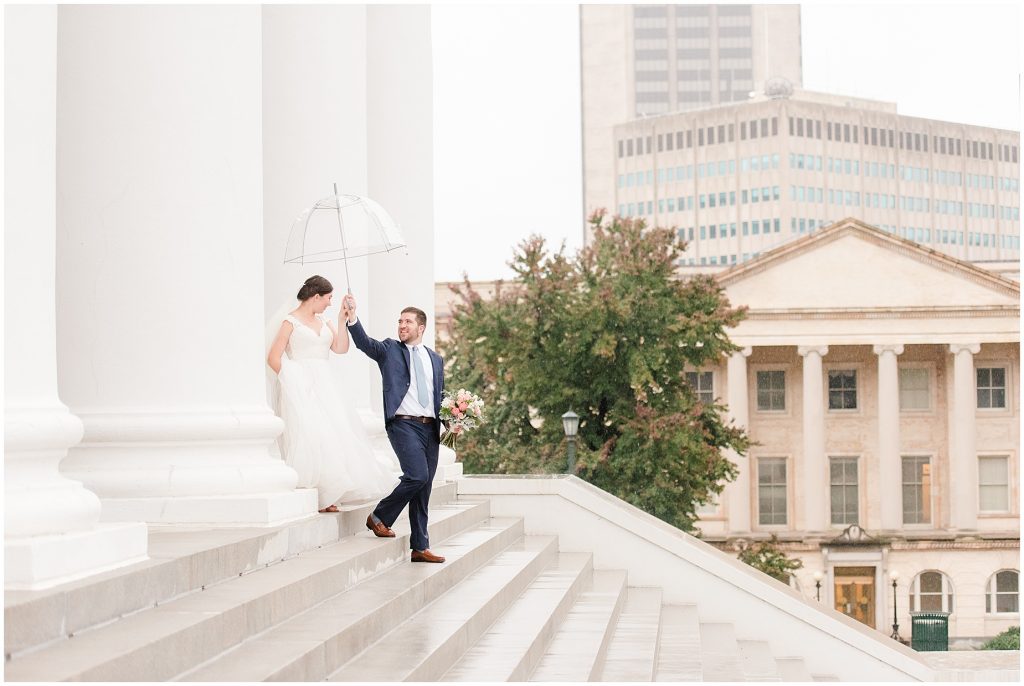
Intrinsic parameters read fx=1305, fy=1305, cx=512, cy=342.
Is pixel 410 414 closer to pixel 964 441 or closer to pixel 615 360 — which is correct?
pixel 615 360

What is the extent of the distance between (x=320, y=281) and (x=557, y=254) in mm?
26075

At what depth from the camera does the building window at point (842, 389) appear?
64.7 metres

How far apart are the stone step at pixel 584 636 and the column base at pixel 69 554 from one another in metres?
3.21

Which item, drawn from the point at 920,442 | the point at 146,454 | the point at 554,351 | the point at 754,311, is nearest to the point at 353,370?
the point at 146,454

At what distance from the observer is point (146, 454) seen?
9.61m

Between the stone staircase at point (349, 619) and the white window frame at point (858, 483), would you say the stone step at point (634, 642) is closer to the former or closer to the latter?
the stone staircase at point (349, 619)

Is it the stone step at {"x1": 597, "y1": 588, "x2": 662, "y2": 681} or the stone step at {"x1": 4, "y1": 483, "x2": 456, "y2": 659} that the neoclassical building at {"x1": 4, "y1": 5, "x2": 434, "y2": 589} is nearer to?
the stone step at {"x1": 4, "y1": 483, "x2": 456, "y2": 659}

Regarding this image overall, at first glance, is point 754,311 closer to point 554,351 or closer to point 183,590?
point 554,351

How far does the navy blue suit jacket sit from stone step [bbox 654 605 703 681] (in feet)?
9.82

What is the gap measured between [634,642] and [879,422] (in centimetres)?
5218

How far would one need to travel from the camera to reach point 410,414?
10.5m

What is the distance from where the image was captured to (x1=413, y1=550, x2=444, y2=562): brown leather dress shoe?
10.8m

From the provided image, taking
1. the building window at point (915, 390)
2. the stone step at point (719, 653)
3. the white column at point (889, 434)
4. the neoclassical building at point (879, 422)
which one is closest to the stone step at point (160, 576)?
the stone step at point (719, 653)

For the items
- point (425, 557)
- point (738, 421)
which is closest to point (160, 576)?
point (425, 557)
